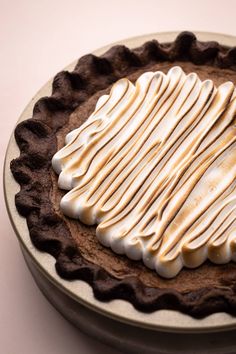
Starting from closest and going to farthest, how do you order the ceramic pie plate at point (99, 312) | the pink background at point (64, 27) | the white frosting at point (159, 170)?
the ceramic pie plate at point (99, 312)
the white frosting at point (159, 170)
the pink background at point (64, 27)

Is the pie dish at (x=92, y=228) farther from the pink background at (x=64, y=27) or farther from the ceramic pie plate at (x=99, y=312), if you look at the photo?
the pink background at (x=64, y=27)

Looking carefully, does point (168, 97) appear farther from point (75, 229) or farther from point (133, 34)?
point (133, 34)

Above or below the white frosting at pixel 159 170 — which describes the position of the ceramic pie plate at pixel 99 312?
below

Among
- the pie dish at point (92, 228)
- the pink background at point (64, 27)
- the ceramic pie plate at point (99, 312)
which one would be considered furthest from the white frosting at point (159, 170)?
the pink background at point (64, 27)

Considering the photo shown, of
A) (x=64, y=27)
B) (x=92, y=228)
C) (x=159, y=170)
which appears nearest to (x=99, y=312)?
(x=92, y=228)

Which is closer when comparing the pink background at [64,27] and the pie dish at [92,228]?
the pie dish at [92,228]

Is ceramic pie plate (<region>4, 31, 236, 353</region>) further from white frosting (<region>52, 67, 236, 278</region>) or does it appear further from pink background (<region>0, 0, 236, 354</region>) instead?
pink background (<region>0, 0, 236, 354</region>)

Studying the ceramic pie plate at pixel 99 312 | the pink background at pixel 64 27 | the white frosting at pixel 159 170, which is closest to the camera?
the ceramic pie plate at pixel 99 312

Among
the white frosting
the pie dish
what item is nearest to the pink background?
the pie dish
